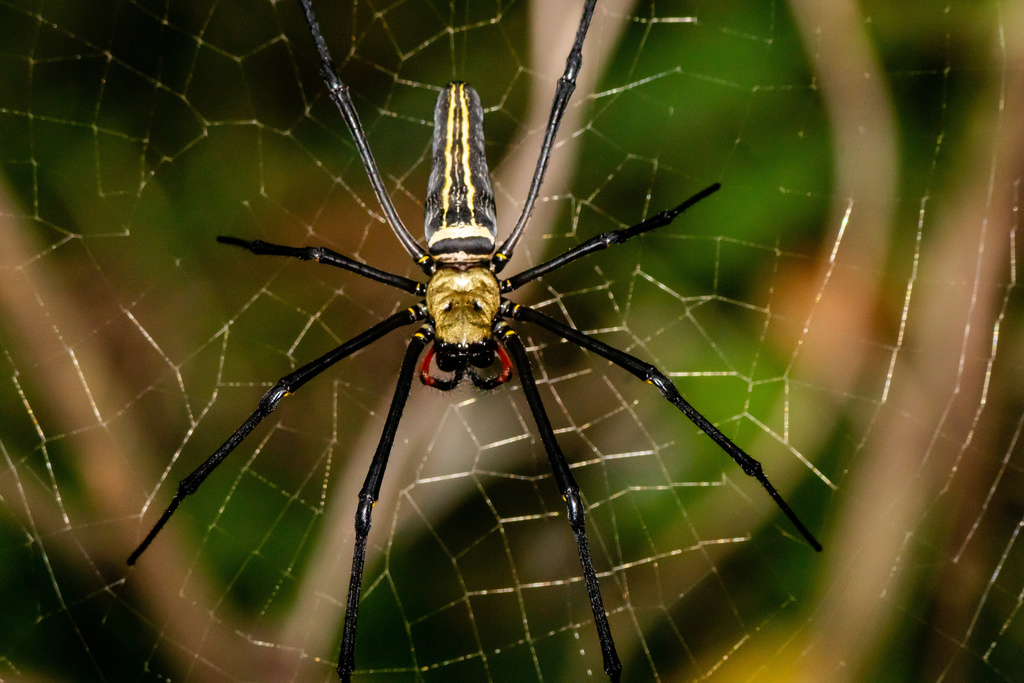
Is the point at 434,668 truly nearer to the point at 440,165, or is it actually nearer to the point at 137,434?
the point at 137,434

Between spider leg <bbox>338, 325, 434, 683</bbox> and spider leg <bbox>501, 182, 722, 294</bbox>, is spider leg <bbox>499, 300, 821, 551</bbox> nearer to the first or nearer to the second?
spider leg <bbox>501, 182, 722, 294</bbox>

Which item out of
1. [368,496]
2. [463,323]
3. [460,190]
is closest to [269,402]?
[368,496]

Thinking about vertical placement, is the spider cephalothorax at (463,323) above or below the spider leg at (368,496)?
above

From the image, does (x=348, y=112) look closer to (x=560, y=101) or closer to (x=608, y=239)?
(x=560, y=101)

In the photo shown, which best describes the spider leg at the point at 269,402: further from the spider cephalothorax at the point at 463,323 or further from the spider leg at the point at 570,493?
the spider leg at the point at 570,493

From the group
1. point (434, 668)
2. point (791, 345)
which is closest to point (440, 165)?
point (791, 345)

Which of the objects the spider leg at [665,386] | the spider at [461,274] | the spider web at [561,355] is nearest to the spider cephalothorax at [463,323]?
the spider at [461,274]
